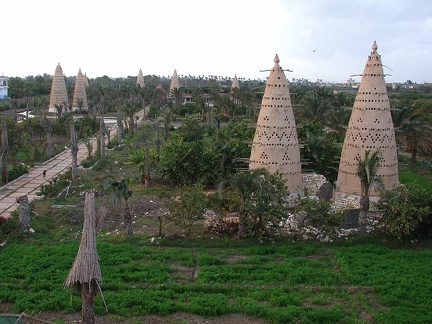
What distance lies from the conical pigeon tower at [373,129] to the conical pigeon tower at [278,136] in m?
2.35

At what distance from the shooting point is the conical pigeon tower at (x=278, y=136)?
737 inches

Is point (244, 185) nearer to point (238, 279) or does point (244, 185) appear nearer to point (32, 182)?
point (238, 279)

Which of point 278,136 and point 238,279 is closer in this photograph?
point 238,279

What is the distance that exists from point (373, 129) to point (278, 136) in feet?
12.7

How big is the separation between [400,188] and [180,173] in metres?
11.2

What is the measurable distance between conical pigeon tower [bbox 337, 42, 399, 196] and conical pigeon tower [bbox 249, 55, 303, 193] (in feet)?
7.72

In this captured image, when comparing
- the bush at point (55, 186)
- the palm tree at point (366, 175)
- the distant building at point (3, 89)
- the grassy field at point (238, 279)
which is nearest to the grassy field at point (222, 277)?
the grassy field at point (238, 279)

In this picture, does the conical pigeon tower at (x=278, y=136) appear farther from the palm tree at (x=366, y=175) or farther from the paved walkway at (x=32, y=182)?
the paved walkway at (x=32, y=182)

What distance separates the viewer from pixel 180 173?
23953 millimetres

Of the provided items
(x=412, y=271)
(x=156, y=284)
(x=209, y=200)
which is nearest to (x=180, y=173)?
(x=209, y=200)

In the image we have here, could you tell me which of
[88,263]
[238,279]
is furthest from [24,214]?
[88,263]

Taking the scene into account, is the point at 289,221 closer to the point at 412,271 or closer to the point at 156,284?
the point at 412,271

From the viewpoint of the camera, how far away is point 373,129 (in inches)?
747

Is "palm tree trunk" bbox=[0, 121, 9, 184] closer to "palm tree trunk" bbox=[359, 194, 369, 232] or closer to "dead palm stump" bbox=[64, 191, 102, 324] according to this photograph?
"dead palm stump" bbox=[64, 191, 102, 324]
